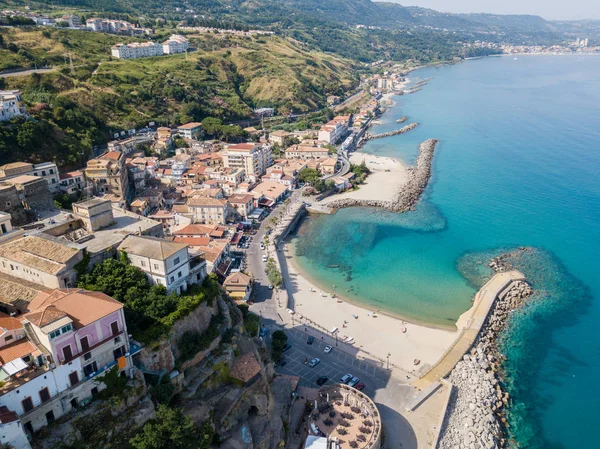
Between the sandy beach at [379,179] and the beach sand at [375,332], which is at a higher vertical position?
the sandy beach at [379,179]

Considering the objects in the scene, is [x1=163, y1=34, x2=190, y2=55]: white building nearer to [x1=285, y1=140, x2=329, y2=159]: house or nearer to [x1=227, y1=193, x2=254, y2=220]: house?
[x1=285, y1=140, x2=329, y2=159]: house

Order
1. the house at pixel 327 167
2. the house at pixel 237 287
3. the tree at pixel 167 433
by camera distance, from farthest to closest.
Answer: the house at pixel 327 167 → the house at pixel 237 287 → the tree at pixel 167 433

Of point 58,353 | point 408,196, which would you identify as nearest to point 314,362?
point 58,353

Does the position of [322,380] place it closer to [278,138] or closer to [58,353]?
[58,353]

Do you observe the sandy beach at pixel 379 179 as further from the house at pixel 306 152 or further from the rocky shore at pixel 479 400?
the rocky shore at pixel 479 400

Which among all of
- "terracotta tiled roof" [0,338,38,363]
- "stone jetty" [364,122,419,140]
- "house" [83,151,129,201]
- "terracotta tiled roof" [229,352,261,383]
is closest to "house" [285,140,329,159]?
"stone jetty" [364,122,419,140]

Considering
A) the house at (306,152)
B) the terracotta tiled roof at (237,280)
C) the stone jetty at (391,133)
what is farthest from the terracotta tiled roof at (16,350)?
the stone jetty at (391,133)
